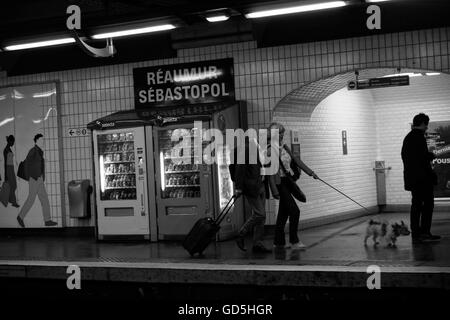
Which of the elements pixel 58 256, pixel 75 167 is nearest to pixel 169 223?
pixel 58 256

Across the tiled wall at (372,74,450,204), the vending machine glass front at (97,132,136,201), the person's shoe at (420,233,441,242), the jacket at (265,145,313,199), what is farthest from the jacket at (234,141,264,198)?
the tiled wall at (372,74,450,204)

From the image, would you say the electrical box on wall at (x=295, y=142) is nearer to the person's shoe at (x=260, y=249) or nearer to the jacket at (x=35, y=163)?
the person's shoe at (x=260, y=249)

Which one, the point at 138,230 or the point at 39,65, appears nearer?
the point at 138,230

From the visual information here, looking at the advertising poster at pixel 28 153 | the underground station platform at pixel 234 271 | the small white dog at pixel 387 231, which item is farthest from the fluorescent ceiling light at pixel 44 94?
the small white dog at pixel 387 231

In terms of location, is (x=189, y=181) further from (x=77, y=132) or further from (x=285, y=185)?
(x=77, y=132)

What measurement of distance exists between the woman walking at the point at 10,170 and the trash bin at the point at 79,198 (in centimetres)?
129

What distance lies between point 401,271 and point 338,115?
6732 mm

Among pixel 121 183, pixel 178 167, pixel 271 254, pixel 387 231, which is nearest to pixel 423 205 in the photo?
pixel 387 231

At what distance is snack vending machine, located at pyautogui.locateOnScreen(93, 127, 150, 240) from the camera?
11.3 meters

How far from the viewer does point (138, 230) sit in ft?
37.3

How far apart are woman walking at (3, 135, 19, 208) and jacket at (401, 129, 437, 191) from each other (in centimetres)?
729

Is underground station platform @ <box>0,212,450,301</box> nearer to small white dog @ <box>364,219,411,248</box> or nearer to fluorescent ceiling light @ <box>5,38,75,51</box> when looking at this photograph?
small white dog @ <box>364,219,411,248</box>

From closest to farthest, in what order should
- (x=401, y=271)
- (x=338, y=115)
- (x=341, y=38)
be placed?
(x=401, y=271) < (x=341, y=38) < (x=338, y=115)

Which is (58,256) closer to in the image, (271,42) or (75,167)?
(75,167)
